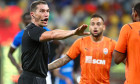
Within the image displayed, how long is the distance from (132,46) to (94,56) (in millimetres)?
1662

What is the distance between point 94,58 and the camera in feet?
19.8

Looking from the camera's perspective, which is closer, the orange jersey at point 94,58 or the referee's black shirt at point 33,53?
the referee's black shirt at point 33,53

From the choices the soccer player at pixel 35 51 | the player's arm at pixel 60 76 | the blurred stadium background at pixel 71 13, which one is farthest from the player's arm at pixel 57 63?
Answer: the blurred stadium background at pixel 71 13

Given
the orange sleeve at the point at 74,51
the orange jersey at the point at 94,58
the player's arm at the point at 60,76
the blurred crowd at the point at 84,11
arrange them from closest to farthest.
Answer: the orange jersey at the point at 94,58, the orange sleeve at the point at 74,51, the player's arm at the point at 60,76, the blurred crowd at the point at 84,11

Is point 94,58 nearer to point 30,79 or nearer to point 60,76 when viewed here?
point 30,79

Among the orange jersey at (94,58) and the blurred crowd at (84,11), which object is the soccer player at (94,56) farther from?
the blurred crowd at (84,11)

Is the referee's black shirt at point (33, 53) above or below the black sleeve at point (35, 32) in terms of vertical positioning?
below

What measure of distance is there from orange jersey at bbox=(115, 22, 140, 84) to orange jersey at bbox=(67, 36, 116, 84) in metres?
1.42

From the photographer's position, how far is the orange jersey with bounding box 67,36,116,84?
591 cm

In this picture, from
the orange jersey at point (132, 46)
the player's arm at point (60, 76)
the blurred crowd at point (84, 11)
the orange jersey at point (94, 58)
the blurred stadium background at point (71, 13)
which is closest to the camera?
the orange jersey at point (132, 46)

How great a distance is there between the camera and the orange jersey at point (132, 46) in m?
4.45

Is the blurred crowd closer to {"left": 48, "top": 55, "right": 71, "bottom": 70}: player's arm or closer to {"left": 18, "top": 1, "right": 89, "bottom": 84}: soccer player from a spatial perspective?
{"left": 48, "top": 55, "right": 71, "bottom": 70}: player's arm

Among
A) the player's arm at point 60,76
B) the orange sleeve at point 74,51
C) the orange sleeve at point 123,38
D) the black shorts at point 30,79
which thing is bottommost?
the player's arm at point 60,76

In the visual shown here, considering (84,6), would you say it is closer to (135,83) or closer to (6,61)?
(6,61)
